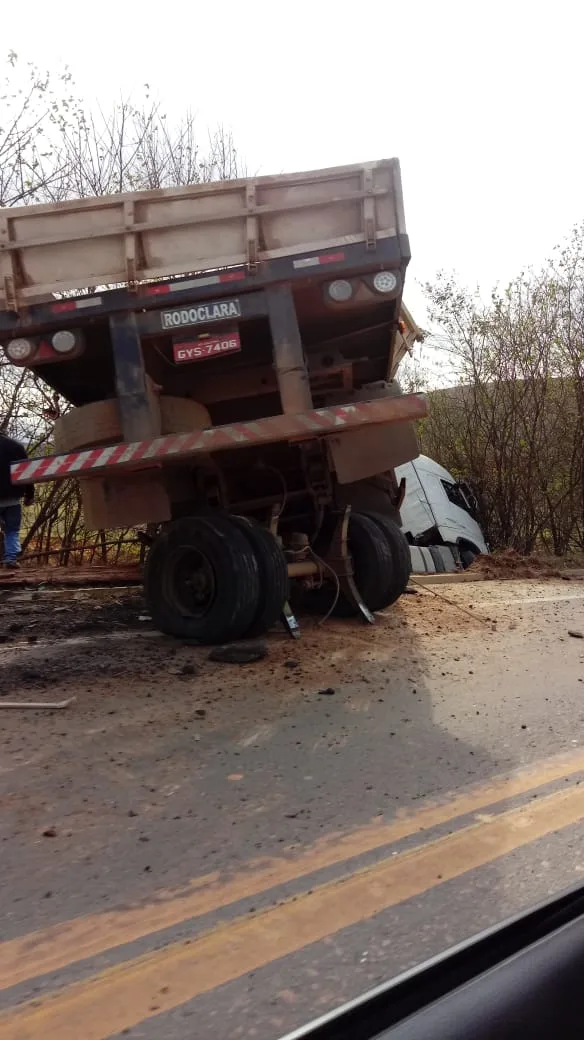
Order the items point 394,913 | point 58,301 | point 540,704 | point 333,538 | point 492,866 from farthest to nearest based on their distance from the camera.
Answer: point 333,538
point 58,301
point 540,704
point 492,866
point 394,913

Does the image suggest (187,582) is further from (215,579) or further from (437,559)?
(437,559)

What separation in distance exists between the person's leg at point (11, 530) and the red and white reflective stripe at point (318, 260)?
214 inches

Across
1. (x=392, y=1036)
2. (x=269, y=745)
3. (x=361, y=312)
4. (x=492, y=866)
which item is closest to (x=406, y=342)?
(x=361, y=312)

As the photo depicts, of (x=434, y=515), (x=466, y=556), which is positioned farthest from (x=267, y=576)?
(x=466, y=556)

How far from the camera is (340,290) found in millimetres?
5242

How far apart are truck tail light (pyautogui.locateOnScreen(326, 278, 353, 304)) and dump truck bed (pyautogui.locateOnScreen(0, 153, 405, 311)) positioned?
206 millimetres

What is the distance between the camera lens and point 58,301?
5.12 metres

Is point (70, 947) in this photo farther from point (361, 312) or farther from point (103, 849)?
point (361, 312)

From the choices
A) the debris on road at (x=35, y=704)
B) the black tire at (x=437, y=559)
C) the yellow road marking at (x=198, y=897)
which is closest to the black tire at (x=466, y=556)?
the black tire at (x=437, y=559)

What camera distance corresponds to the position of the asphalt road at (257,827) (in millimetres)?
2020

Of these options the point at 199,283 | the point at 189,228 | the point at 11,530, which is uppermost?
the point at 189,228

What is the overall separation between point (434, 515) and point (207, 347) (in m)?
8.29

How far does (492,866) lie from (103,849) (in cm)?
131

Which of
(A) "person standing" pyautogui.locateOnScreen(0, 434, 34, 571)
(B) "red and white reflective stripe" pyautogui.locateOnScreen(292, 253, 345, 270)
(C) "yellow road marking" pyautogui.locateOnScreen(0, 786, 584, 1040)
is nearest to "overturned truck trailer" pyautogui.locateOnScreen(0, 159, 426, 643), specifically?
(B) "red and white reflective stripe" pyautogui.locateOnScreen(292, 253, 345, 270)
